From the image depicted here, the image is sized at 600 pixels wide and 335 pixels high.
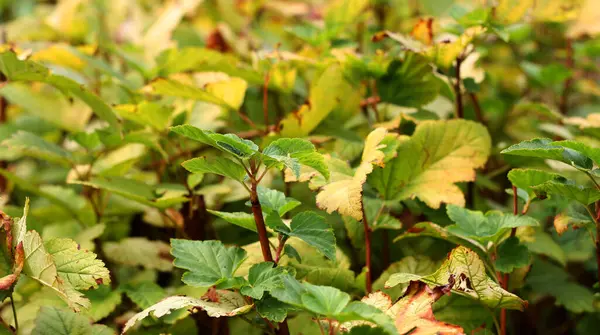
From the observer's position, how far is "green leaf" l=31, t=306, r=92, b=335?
677mm

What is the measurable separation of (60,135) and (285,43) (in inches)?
22.4

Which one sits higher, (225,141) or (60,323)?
(225,141)

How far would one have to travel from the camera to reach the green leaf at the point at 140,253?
2.96ft

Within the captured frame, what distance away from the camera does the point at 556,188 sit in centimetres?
68

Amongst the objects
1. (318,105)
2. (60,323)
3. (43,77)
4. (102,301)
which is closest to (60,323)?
(60,323)

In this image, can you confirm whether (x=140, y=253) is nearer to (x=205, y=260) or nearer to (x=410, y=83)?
(x=205, y=260)

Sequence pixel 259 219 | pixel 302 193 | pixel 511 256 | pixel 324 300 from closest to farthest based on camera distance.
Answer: pixel 324 300
pixel 259 219
pixel 511 256
pixel 302 193

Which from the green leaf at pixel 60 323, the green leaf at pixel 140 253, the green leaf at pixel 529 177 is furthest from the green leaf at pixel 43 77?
the green leaf at pixel 529 177

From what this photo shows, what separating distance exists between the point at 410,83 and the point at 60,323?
1.98ft

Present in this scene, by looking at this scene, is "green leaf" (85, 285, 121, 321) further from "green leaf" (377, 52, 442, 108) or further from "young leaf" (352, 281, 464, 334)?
"green leaf" (377, 52, 442, 108)

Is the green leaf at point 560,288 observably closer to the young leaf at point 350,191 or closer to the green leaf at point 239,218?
the young leaf at point 350,191

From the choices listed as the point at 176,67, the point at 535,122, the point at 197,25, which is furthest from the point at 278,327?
the point at 197,25

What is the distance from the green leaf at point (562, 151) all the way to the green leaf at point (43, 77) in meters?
0.56

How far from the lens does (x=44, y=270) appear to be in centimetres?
63
